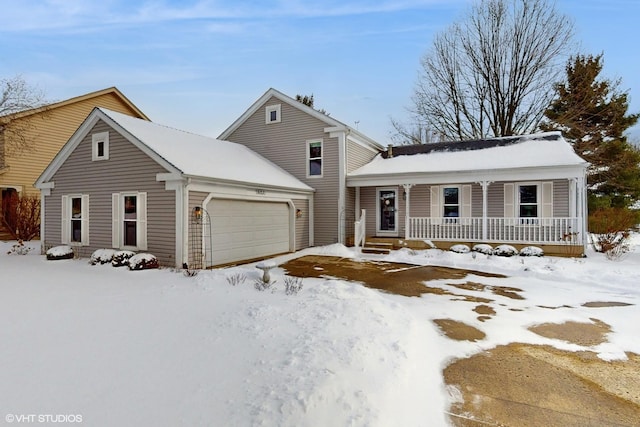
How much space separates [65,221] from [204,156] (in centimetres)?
558

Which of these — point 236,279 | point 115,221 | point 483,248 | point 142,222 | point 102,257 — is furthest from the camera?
point 483,248

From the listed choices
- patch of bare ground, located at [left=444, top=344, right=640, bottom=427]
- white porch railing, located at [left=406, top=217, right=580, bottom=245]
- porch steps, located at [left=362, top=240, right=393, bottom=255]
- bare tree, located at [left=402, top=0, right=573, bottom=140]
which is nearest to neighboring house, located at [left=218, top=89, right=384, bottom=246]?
porch steps, located at [left=362, top=240, right=393, bottom=255]

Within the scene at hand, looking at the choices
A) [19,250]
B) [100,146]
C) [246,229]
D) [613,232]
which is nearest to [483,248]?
[613,232]

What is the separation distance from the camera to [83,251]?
1209 cm

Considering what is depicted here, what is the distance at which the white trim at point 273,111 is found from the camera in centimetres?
1679

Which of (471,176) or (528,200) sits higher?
(471,176)

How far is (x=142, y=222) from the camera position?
1075 centimetres

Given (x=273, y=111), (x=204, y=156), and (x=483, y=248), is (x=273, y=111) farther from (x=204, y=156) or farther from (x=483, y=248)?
(x=483, y=248)

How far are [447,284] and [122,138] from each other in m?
10.7

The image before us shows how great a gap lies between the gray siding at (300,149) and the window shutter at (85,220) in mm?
7717

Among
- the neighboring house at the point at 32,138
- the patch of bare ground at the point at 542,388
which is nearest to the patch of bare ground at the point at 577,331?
the patch of bare ground at the point at 542,388

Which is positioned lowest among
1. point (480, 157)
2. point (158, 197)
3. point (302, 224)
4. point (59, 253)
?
point (59, 253)

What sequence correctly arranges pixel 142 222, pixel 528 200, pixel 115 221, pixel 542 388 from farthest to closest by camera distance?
pixel 528 200
pixel 115 221
pixel 142 222
pixel 542 388

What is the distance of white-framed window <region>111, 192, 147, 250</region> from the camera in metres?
10.7
